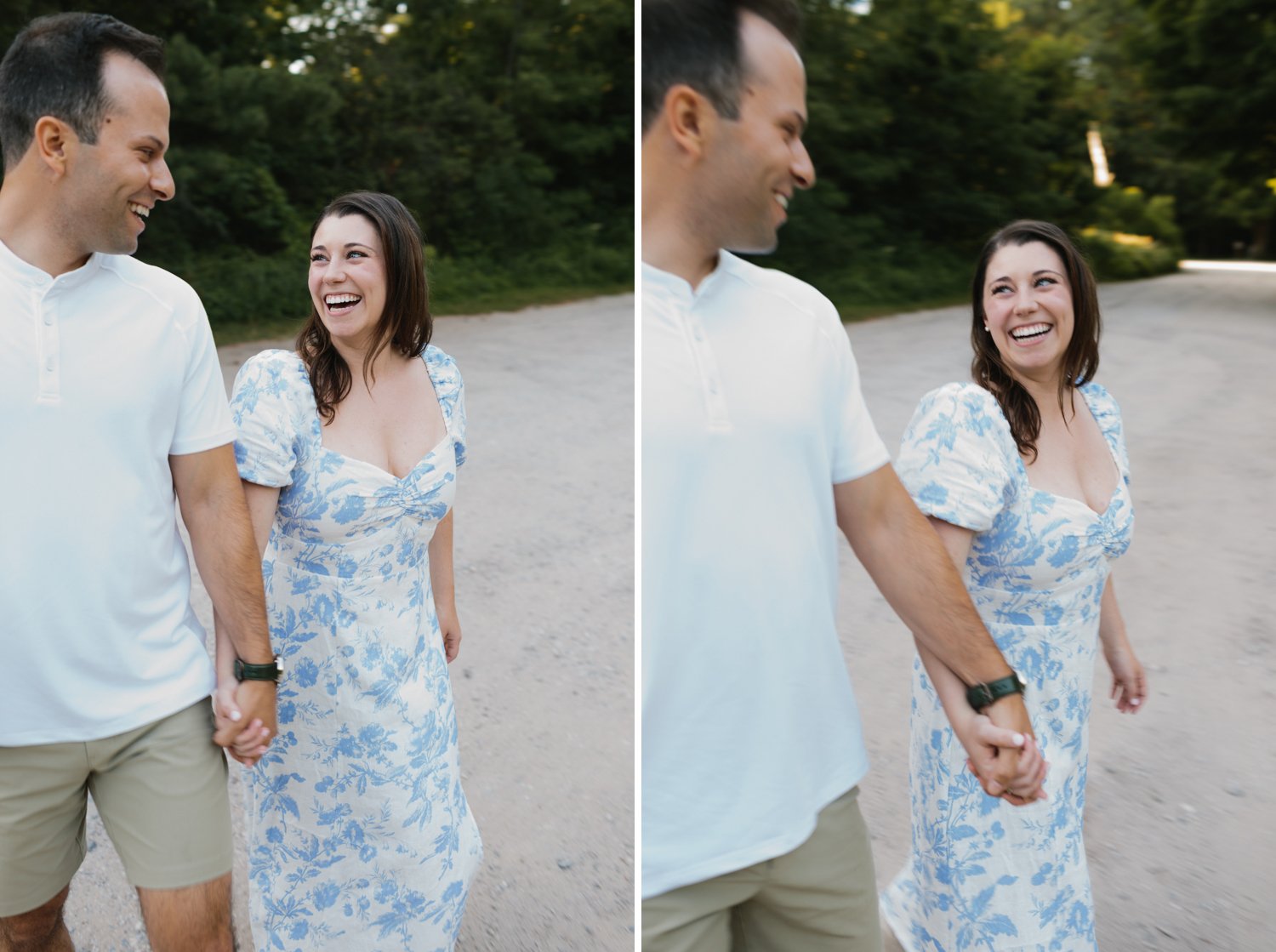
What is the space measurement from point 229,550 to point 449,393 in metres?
0.50

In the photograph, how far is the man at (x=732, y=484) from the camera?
1184mm

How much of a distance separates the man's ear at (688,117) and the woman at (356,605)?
0.84 meters

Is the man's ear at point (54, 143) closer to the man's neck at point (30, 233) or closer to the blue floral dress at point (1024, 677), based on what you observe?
the man's neck at point (30, 233)

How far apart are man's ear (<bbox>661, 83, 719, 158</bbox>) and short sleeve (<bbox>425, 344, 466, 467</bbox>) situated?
913mm

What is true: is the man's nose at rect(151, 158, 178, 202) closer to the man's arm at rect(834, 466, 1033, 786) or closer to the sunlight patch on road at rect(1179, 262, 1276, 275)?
the man's arm at rect(834, 466, 1033, 786)

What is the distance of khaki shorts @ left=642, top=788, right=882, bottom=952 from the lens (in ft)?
4.22

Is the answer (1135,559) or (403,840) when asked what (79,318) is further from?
(1135,559)

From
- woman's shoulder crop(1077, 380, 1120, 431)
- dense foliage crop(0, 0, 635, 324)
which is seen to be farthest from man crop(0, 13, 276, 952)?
dense foliage crop(0, 0, 635, 324)

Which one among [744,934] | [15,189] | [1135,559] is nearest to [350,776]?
[744,934]

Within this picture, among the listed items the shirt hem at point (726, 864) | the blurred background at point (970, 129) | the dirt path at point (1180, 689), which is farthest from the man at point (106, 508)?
the blurred background at point (970, 129)

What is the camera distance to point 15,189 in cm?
156

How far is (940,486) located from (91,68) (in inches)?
52.2

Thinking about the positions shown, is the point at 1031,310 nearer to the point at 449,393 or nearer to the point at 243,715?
the point at 449,393

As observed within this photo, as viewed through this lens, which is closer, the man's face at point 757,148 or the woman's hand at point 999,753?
the man's face at point 757,148
